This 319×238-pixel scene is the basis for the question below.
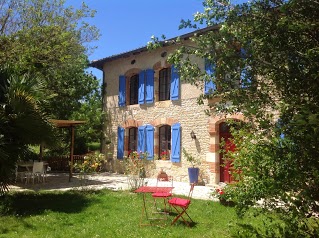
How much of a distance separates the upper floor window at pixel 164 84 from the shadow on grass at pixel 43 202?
5514mm

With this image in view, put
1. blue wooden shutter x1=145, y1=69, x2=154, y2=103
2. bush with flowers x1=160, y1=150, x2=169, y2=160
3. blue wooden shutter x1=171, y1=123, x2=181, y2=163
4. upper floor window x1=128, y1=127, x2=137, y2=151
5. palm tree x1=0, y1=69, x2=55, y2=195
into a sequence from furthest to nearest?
upper floor window x1=128, y1=127, x2=137, y2=151
blue wooden shutter x1=145, y1=69, x2=154, y2=103
bush with flowers x1=160, y1=150, x2=169, y2=160
blue wooden shutter x1=171, y1=123, x2=181, y2=163
palm tree x1=0, y1=69, x2=55, y2=195

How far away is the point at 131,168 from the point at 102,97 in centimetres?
642

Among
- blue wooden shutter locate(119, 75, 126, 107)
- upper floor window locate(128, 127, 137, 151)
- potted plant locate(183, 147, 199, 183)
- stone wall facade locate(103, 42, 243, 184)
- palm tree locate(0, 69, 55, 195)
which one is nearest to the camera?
palm tree locate(0, 69, 55, 195)

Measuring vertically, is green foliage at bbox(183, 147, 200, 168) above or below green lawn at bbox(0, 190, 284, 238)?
above

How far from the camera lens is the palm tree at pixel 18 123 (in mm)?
6541

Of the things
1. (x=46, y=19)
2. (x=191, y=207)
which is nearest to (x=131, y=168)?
(x=191, y=207)

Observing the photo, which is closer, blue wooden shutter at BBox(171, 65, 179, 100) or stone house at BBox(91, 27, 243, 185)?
stone house at BBox(91, 27, 243, 185)

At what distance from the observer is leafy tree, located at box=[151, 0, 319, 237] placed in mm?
2188

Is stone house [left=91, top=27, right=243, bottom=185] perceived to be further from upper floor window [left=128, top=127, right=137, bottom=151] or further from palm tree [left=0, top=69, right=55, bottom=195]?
palm tree [left=0, top=69, right=55, bottom=195]

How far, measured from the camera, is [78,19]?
12547 millimetres

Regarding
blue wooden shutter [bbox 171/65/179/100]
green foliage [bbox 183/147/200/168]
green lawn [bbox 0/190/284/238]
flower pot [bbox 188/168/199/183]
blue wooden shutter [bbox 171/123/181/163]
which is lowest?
green lawn [bbox 0/190/284/238]

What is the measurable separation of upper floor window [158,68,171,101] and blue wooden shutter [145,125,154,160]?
1.35 m

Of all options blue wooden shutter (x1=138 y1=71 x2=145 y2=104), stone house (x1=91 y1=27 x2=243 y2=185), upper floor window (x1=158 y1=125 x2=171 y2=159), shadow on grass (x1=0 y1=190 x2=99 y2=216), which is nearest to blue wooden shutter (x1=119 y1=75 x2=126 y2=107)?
stone house (x1=91 y1=27 x2=243 y2=185)

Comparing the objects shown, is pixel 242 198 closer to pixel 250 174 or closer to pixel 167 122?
pixel 250 174
